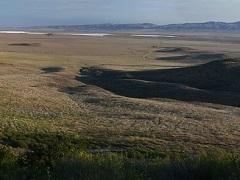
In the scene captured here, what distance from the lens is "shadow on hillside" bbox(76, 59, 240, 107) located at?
41281 mm

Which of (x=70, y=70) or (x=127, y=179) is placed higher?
(x=127, y=179)

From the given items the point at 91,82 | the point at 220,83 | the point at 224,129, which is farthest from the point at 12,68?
the point at 224,129

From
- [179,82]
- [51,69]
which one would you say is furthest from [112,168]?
[51,69]

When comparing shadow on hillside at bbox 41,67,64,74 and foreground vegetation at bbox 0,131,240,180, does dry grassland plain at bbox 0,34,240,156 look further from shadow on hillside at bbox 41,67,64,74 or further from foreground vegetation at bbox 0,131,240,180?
foreground vegetation at bbox 0,131,240,180

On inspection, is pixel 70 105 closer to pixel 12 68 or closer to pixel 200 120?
pixel 200 120

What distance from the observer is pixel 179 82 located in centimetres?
4812

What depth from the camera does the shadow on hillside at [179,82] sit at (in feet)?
135

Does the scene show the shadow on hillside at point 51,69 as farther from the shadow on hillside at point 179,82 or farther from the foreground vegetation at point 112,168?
the foreground vegetation at point 112,168

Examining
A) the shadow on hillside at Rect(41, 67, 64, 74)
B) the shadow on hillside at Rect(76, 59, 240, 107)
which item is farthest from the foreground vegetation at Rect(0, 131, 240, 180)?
the shadow on hillside at Rect(41, 67, 64, 74)

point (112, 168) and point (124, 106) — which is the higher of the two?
point (112, 168)

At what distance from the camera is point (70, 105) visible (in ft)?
113

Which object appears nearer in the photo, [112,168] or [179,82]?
[112,168]

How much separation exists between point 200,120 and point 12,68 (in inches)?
1123

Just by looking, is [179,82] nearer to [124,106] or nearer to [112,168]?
[124,106]
